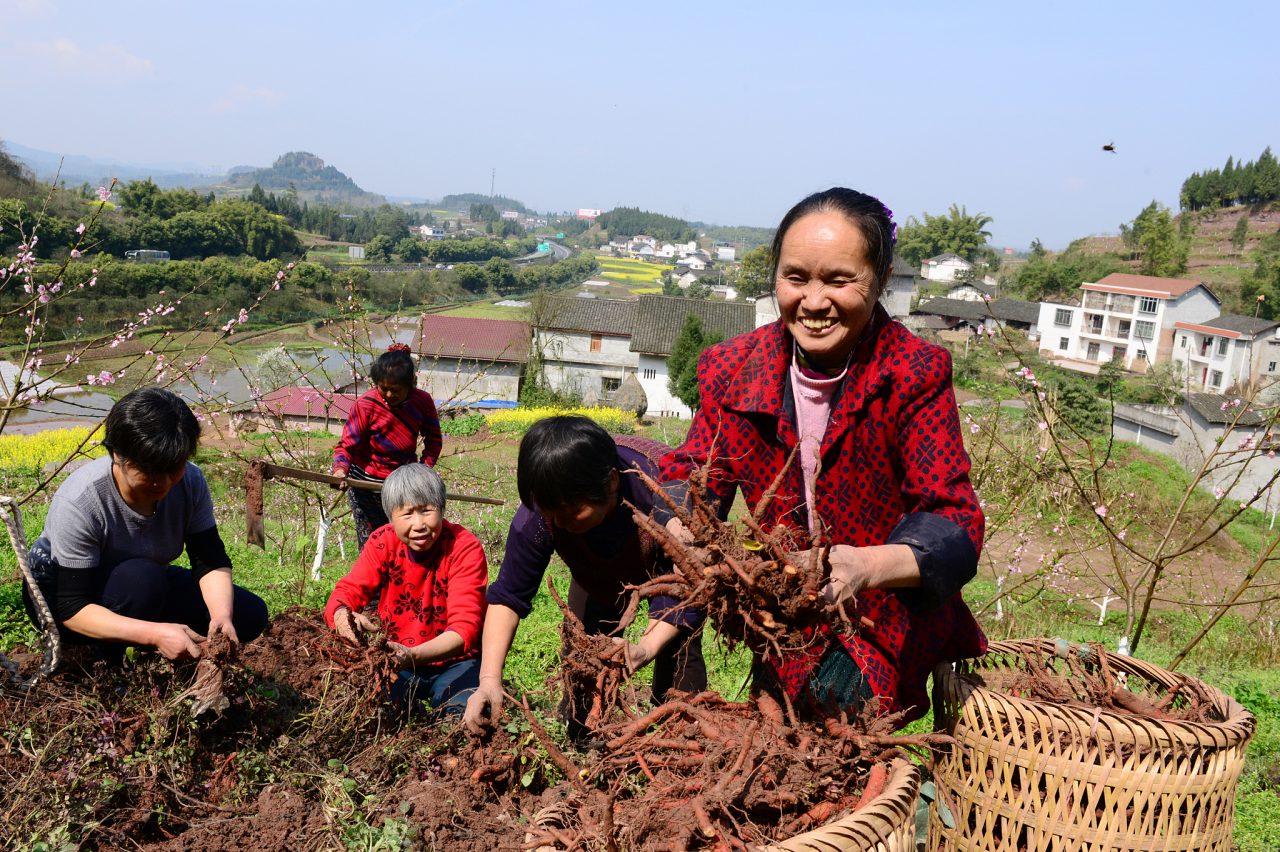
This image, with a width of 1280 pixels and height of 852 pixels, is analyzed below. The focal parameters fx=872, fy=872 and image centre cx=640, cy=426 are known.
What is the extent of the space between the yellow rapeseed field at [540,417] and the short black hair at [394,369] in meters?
Answer: 21.4

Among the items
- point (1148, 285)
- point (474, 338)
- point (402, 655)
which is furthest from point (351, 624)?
point (1148, 285)

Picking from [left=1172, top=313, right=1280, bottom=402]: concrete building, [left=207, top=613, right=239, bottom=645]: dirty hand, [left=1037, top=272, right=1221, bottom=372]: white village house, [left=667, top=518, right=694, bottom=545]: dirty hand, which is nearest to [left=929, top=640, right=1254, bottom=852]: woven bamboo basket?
[left=667, top=518, right=694, bottom=545]: dirty hand

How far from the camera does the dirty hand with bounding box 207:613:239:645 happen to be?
2547 millimetres

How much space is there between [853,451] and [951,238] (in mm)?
77217

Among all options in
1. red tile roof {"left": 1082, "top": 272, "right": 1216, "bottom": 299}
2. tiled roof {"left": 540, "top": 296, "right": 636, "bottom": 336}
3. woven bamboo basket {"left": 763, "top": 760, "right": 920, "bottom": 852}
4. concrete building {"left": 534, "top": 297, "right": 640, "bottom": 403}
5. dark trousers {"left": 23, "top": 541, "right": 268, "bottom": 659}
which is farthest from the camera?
red tile roof {"left": 1082, "top": 272, "right": 1216, "bottom": 299}

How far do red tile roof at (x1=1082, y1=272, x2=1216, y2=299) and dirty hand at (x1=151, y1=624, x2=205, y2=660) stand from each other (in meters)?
45.7

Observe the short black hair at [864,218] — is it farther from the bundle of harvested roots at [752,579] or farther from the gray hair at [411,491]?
the gray hair at [411,491]

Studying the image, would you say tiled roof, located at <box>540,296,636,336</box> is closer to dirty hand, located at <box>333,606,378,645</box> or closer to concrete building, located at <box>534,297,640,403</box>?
concrete building, located at <box>534,297,640,403</box>

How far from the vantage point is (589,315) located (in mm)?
40312

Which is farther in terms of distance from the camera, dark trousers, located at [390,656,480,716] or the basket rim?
dark trousers, located at [390,656,480,716]

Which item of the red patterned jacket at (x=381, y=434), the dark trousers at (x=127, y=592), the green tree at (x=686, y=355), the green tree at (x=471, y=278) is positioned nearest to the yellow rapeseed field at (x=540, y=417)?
the green tree at (x=686, y=355)

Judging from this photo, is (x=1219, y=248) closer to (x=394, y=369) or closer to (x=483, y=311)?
(x=483, y=311)

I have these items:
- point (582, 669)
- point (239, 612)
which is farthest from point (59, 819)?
point (582, 669)

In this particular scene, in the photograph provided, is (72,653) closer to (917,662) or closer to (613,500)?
(613,500)
